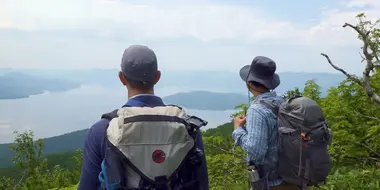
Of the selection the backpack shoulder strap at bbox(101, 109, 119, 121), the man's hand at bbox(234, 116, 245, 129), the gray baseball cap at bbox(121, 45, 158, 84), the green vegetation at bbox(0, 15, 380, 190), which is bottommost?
the green vegetation at bbox(0, 15, 380, 190)

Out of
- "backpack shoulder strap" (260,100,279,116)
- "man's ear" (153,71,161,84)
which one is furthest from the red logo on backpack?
"backpack shoulder strap" (260,100,279,116)

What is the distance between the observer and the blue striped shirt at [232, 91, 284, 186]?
3.31 m

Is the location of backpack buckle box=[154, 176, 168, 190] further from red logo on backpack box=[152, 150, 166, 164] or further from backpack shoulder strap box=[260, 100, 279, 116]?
backpack shoulder strap box=[260, 100, 279, 116]

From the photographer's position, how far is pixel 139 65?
2.29 metres

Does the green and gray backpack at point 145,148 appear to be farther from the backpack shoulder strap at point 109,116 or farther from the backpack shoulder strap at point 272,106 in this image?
the backpack shoulder strap at point 272,106

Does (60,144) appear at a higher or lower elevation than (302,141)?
lower

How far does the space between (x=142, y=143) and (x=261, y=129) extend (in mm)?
1392

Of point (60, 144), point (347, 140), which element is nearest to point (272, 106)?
point (347, 140)

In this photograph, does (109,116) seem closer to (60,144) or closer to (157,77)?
(157,77)

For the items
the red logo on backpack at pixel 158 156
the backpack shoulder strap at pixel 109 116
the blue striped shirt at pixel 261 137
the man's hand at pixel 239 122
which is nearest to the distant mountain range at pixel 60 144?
the man's hand at pixel 239 122

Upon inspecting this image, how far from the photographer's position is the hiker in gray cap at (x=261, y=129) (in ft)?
10.9

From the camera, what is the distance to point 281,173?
3.37 m

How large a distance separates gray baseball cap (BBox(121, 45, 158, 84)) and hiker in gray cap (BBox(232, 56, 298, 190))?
1.24 metres

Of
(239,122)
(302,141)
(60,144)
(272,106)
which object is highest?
(272,106)
